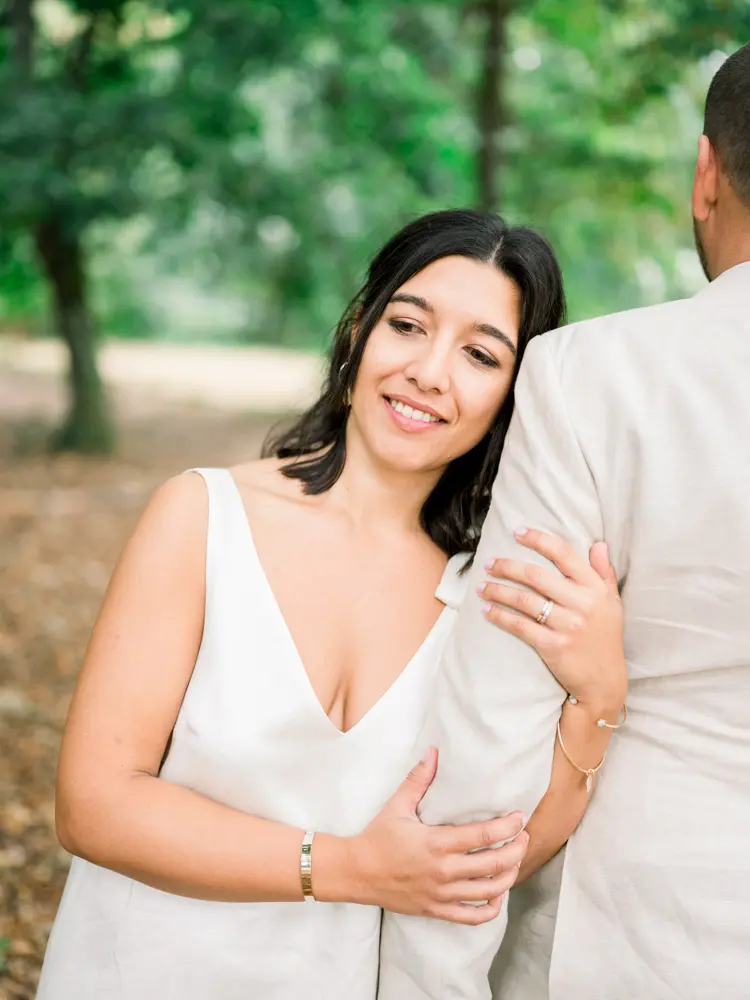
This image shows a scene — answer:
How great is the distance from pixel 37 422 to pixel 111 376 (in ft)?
22.5

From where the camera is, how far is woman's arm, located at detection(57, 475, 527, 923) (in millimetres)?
1673

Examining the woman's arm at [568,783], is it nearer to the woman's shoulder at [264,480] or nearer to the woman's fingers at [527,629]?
the woman's fingers at [527,629]

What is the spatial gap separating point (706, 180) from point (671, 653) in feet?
2.57

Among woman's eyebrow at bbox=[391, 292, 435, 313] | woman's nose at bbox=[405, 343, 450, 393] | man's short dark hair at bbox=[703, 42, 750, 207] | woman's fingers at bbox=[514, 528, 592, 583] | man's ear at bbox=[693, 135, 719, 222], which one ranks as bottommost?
woman's fingers at bbox=[514, 528, 592, 583]

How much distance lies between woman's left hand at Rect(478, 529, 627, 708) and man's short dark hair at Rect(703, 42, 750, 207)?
2.08 ft

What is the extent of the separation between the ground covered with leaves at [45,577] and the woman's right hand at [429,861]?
88.1 inches

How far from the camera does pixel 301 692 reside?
6.02 feet

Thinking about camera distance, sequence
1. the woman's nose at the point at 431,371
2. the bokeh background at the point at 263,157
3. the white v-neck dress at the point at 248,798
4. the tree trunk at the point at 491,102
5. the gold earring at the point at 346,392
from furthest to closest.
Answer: the tree trunk at the point at 491,102 → the bokeh background at the point at 263,157 → the gold earring at the point at 346,392 → the woman's nose at the point at 431,371 → the white v-neck dress at the point at 248,798

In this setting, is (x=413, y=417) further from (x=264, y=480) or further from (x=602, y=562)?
(x=602, y=562)

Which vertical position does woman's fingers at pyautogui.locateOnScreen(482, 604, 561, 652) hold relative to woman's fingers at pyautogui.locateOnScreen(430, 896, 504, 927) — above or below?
above

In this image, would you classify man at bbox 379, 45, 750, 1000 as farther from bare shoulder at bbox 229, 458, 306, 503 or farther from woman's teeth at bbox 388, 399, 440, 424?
bare shoulder at bbox 229, 458, 306, 503

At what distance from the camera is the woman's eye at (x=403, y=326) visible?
82.3 inches

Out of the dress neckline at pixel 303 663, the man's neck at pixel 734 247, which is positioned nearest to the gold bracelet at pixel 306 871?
the dress neckline at pixel 303 663

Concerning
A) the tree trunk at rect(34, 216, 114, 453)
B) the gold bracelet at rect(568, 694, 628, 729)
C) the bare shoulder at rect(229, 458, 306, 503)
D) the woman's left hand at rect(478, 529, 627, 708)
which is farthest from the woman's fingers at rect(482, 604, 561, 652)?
the tree trunk at rect(34, 216, 114, 453)
